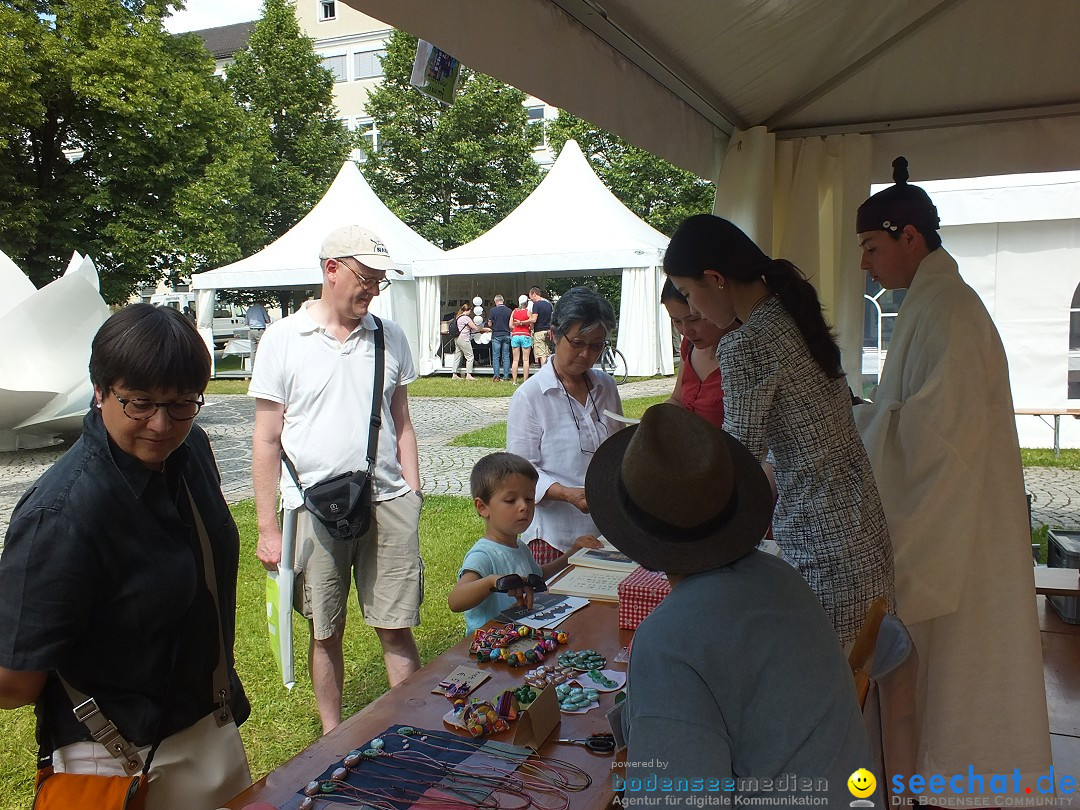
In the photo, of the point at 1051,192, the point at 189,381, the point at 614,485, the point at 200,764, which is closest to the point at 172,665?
the point at 200,764

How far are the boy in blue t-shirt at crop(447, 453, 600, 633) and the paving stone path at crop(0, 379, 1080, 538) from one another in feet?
14.9

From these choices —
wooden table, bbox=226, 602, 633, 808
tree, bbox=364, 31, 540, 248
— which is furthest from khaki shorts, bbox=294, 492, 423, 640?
tree, bbox=364, 31, 540, 248

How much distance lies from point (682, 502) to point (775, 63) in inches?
102

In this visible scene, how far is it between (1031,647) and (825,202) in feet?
7.81

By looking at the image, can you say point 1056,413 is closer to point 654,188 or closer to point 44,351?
point 44,351

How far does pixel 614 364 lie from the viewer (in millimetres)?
15883

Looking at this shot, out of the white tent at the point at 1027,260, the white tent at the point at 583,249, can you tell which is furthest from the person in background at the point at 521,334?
Result: the white tent at the point at 1027,260

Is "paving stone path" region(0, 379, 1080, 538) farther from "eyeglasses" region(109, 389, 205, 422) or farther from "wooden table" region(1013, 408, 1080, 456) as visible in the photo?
"eyeglasses" region(109, 389, 205, 422)

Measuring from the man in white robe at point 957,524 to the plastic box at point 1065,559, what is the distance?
1.53 m

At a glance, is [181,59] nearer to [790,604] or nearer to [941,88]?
[941,88]

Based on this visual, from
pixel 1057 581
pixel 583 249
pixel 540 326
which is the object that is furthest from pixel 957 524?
pixel 540 326

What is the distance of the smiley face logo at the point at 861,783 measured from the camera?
1.17m

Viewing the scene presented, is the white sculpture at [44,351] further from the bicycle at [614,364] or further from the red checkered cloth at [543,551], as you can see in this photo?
the bicycle at [614,364]

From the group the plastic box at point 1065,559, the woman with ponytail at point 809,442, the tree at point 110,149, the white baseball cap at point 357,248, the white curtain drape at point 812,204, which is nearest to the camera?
the woman with ponytail at point 809,442
